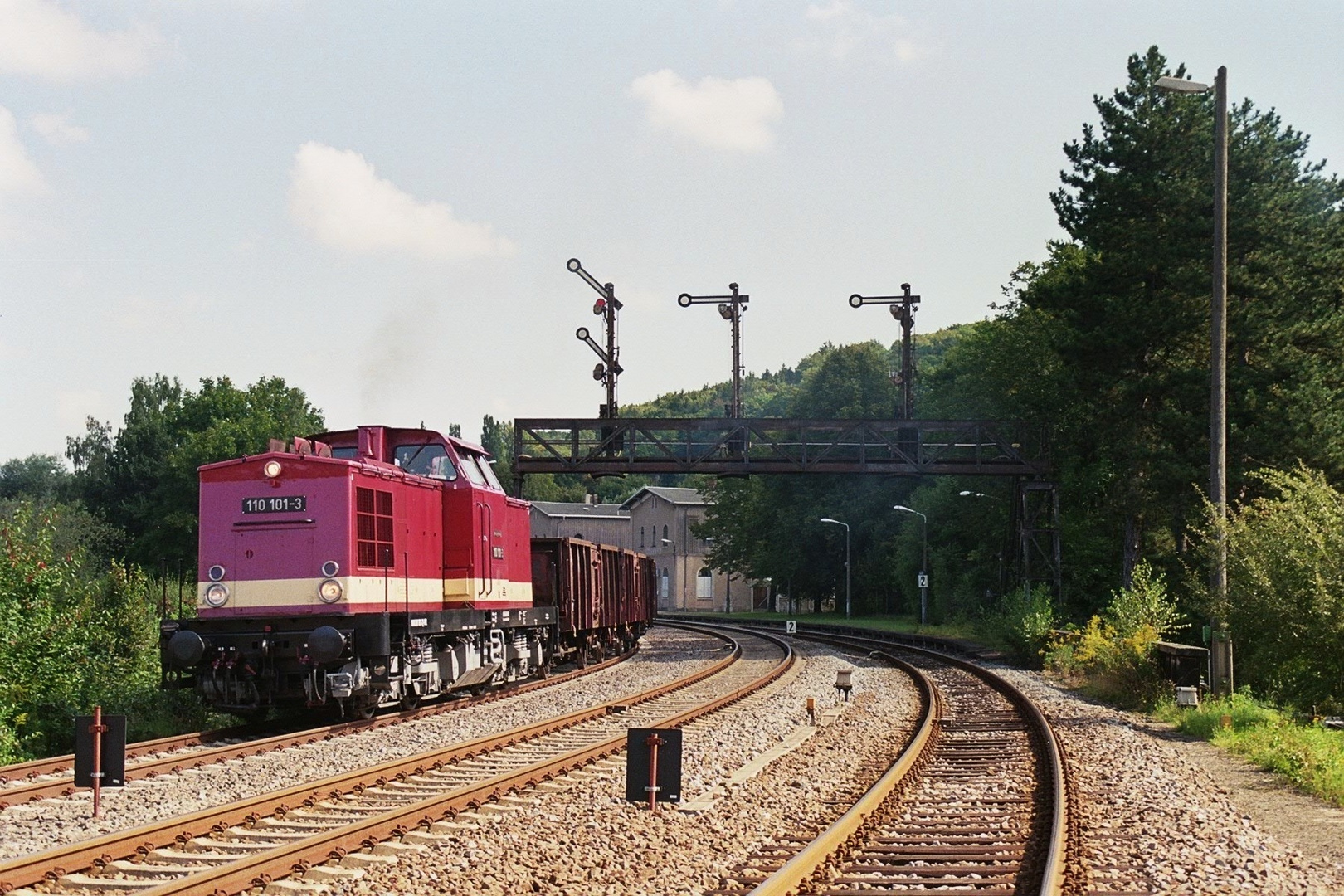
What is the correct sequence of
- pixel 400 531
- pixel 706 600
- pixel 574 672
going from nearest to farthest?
pixel 400 531 < pixel 574 672 < pixel 706 600

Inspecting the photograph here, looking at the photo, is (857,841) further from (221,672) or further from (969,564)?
(969,564)

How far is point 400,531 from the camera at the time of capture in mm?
18969

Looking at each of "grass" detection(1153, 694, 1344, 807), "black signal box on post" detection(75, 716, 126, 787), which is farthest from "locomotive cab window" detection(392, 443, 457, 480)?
"grass" detection(1153, 694, 1344, 807)

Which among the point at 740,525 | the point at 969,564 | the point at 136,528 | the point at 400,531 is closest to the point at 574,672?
the point at 400,531

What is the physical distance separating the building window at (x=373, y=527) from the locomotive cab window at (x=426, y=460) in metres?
1.73

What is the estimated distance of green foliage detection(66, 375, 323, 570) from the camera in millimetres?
78750

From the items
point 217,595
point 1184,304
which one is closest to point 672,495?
point 1184,304

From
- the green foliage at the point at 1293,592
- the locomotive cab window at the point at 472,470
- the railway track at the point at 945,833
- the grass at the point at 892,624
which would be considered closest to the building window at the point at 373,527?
the locomotive cab window at the point at 472,470

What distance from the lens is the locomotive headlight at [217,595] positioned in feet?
58.0

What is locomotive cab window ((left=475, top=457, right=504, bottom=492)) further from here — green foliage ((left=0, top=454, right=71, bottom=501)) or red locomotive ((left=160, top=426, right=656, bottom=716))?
green foliage ((left=0, top=454, right=71, bottom=501))

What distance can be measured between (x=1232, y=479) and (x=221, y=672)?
A: 23374mm

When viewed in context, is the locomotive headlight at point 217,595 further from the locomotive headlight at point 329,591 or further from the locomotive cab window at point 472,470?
the locomotive cab window at point 472,470

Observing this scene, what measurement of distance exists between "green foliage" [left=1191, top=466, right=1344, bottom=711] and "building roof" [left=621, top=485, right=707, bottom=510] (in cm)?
9078

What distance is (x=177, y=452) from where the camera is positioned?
81.8 meters
